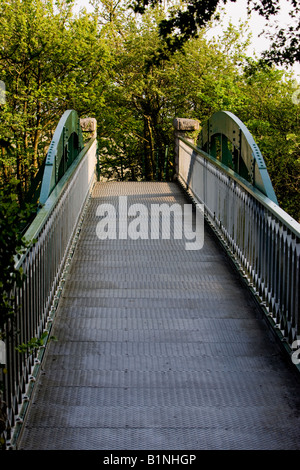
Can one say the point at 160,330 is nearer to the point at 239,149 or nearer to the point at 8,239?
the point at 8,239

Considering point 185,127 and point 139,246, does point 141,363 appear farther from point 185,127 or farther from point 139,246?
point 185,127

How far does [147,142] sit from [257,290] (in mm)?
22082

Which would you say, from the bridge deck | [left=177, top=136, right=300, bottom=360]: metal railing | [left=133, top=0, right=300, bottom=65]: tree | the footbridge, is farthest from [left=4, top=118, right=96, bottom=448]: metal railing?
[left=133, top=0, right=300, bottom=65]: tree

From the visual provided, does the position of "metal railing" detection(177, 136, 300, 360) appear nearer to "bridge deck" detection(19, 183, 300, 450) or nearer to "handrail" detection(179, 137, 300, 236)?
"handrail" detection(179, 137, 300, 236)

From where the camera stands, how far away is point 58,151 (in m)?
8.37

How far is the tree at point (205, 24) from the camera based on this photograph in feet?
37.9

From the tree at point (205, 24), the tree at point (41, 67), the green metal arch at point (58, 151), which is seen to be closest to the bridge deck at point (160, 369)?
the green metal arch at point (58, 151)

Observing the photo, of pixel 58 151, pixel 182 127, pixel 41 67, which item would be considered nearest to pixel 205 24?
pixel 182 127

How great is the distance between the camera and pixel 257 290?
6.02 meters

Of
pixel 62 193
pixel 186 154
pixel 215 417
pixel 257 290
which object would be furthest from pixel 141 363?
pixel 186 154

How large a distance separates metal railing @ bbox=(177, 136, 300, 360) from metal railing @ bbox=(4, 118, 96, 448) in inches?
73.4

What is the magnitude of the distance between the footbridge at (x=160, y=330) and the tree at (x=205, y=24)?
13.2 feet

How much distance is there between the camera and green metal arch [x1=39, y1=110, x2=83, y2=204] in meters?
6.94

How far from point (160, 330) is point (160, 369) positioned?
0.76m
